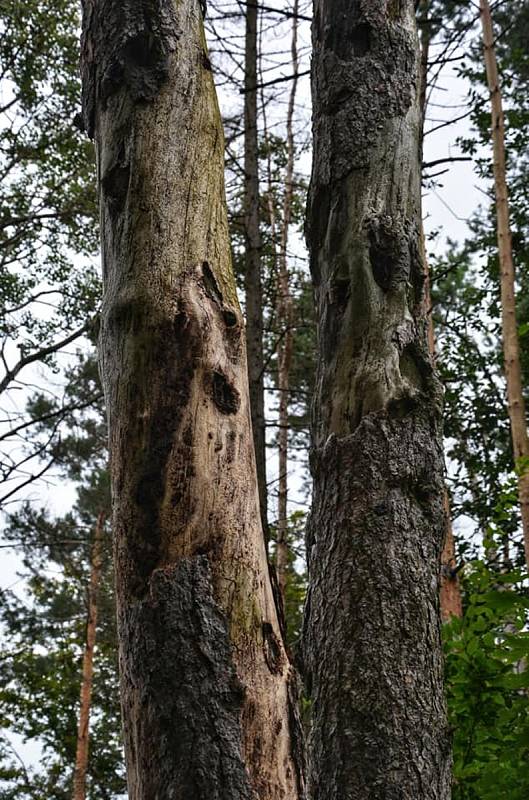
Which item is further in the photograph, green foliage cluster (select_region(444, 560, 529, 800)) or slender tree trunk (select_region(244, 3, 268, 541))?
slender tree trunk (select_region(244, 3, 268, 541))

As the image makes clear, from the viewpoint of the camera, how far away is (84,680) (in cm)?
1581

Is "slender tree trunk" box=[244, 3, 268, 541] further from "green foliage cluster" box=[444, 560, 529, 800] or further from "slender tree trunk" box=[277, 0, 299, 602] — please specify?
"slender tree trunk" box=[277, 0, 299, 602]

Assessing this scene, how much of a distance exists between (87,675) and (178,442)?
15.4m

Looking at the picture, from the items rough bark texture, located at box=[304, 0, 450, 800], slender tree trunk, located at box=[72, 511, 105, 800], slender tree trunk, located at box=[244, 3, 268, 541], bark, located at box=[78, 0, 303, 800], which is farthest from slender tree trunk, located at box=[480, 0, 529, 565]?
slender tree trunk, located at box=[72, 511, 105, 800]

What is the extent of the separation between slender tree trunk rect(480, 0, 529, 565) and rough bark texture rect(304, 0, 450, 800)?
18.2ft

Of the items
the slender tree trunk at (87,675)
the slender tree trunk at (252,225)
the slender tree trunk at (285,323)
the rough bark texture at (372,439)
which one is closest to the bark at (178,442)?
the rough bark texture at (372,439)

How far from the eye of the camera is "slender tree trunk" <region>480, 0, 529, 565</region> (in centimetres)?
748

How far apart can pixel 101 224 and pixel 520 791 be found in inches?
72.9

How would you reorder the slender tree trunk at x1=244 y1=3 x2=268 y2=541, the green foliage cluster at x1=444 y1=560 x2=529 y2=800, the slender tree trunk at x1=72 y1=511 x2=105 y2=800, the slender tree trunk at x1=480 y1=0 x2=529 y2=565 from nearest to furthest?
the green foliage cluster at x1=444 y1=560 x2=529 y2=800 → the slender tree trunk at x1=244 y1=3 x2=268 y2=541 → the slender tree trunk at x1=480 y1=0 x2=529 y2=565 → the slender tree trunk at x1=72 y1=511 x2=105 y2=800

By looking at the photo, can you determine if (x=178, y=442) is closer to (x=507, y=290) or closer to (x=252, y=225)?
(x=252, y=225)

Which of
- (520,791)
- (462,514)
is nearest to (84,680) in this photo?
(462,514)

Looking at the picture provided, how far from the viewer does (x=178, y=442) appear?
5.24ft

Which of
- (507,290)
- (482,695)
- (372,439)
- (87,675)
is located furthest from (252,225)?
Result: (87,675)

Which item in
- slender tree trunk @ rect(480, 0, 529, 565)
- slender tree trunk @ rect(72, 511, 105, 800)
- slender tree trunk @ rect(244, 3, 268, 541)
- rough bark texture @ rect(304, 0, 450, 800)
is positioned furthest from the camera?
slender tree trunk @ rect(72, 511, 105, 800)
